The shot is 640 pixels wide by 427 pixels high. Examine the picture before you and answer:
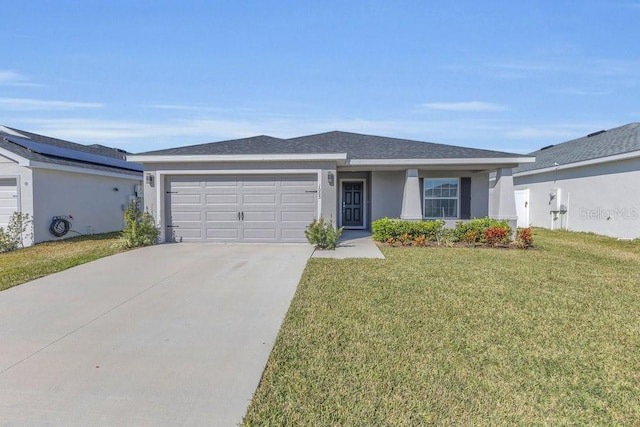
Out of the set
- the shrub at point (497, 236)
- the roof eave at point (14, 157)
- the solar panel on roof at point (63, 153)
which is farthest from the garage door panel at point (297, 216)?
the solar panel on roof at point (63, 153)

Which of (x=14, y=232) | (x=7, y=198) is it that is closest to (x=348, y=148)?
(x=14, y=232)

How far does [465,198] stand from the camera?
14031 millimetres

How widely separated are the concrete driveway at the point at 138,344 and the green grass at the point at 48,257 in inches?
24.7

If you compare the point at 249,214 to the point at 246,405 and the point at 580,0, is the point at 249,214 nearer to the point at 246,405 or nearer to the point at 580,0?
the point at 246,405

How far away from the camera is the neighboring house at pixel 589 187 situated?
40.1 feet

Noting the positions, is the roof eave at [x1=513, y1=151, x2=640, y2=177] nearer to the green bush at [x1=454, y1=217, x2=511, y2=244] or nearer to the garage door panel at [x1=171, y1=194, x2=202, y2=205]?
the green bush at [x1=454, y1=217, x2=511, y2=244]

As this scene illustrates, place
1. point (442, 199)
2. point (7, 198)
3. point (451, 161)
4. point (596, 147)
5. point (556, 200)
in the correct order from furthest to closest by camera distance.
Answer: point (556, 200), point (596, 147), point (442, 199), point (451, 161), point (7, 198)

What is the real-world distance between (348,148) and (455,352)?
11.2m

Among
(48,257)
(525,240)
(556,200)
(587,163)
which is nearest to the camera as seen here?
(48,257)

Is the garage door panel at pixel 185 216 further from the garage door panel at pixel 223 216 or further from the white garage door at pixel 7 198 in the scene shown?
the white garage door at pixel 7 198

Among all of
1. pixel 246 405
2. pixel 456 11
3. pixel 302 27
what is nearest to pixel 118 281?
pixel 246 405

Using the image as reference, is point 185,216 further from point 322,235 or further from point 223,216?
point 322,235

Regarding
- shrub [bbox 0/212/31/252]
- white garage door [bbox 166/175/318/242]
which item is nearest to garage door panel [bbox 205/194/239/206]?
white garage door [bbox 166/175/318/242]

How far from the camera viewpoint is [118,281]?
6301 millimetres
